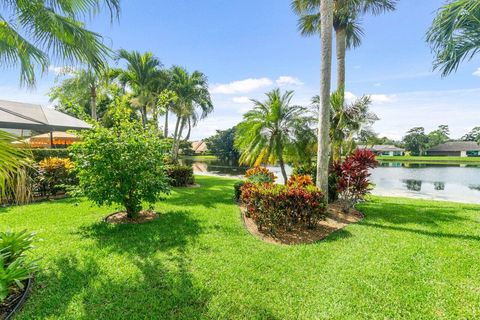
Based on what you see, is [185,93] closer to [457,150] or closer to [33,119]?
[33,119]

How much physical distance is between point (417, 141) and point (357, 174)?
7920cm

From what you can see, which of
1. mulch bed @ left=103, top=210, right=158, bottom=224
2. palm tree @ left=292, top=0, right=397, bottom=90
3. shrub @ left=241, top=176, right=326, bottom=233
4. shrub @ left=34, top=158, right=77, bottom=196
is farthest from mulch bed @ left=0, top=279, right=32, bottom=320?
palm tree @ left=292, top=0, right=397, bottom=90

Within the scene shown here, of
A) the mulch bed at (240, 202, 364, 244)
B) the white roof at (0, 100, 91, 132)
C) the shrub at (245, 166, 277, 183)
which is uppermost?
the white roof at (0, 100, 91, 132)

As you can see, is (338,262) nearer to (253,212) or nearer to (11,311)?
(253,212)

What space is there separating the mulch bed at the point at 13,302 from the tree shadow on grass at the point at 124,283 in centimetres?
12

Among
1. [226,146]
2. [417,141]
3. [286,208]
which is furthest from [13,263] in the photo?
[417,141]

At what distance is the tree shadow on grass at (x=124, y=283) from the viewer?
293cm

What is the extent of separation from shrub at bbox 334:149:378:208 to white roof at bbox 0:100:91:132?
10449mm

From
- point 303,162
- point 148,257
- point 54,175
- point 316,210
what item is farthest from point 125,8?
point 303,162

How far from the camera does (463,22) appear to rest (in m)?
5.79

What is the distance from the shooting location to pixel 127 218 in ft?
21.3

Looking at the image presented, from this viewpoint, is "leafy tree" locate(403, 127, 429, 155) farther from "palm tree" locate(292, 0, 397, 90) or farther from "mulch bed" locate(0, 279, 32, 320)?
"mulch bed" locate(0, 279, 32, 320)

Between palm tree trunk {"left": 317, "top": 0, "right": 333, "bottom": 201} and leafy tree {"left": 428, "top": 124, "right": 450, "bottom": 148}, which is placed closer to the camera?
palm tree trunk {"left": 317, "top": 0, "right": 333, "bottom": 201}

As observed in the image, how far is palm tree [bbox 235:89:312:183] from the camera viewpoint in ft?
34.4
